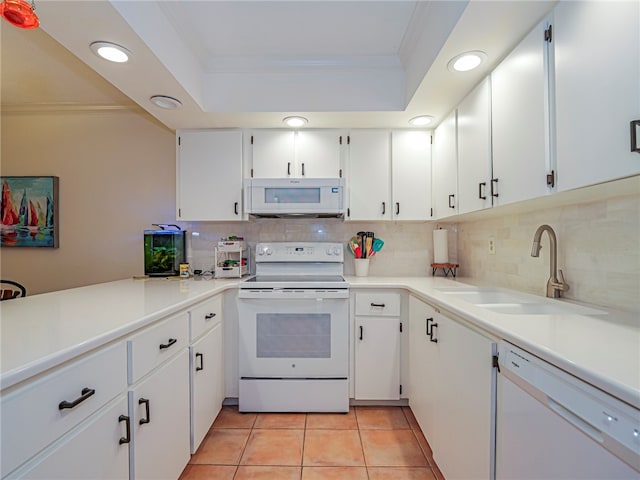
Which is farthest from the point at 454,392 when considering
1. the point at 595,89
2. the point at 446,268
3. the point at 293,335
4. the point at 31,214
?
the point at 31,214

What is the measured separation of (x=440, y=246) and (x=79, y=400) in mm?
2455

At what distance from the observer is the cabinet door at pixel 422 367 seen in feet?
5.48

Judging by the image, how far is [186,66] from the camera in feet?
6.16

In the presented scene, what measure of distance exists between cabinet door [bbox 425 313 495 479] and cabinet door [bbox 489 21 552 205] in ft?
2.10

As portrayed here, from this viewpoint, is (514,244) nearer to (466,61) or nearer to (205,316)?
(466,61)

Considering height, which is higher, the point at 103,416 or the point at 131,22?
the point at 131,22

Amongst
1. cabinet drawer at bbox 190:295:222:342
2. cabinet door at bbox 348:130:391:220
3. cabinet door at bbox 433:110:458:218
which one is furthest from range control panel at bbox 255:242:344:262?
cabinet door at bbox 433:110:458:218

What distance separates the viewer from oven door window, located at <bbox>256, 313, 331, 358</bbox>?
218cm

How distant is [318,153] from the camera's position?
2490 millimetres

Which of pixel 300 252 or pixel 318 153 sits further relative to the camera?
pixel 300 252

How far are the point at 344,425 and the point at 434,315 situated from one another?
980mm

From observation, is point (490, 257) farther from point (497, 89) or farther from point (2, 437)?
point (2, 437)

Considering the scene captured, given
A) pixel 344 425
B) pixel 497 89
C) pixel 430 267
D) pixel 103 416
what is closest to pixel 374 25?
pixel 497 89

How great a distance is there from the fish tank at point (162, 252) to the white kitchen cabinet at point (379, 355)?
1.53 metres
